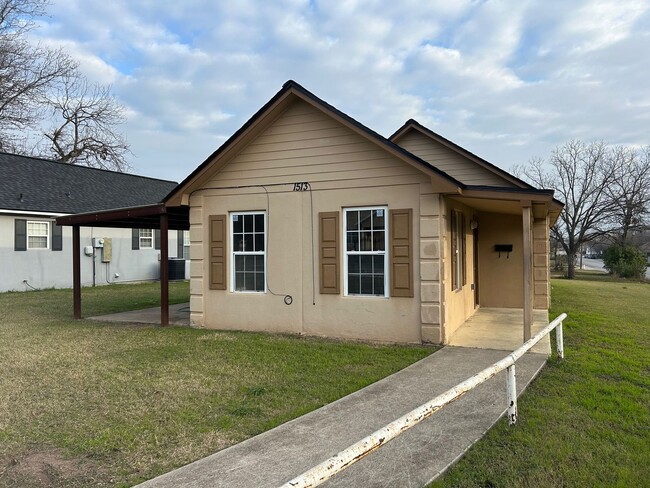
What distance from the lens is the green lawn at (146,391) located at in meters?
3.78

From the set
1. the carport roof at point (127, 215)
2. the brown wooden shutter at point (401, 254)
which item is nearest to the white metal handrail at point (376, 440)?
the brown wooden shutter at point (401, 254)

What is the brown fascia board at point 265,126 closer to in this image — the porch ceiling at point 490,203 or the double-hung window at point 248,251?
the porch ceiling at point 490,203

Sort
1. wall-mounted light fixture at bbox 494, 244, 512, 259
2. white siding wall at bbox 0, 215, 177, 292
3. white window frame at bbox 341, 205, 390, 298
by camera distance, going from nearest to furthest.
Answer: white window frame at bbox 341, 205, 390, 298 → wall-mounted light fixture at bbox 494, 244, 512, 259 → white siding wall at bbox 0, 215, 177, 292

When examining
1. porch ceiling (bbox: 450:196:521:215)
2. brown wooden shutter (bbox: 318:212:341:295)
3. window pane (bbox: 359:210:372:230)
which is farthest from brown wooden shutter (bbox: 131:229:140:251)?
porch ceiling (bbox: 450:196:521:215)

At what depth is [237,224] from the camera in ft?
31.4

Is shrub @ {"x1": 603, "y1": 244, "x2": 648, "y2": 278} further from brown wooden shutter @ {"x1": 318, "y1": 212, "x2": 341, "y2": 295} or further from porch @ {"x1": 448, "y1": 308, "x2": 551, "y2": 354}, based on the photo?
brown wooden shutter @ {"x1": 318, "y1": 212, "x2": 341, "y2": 295}

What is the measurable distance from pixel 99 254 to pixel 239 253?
552 inches

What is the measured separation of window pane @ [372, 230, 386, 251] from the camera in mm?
8289

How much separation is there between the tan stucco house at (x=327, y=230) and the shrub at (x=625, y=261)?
2763 cm

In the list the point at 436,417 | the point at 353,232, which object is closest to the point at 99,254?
the point at 353,232

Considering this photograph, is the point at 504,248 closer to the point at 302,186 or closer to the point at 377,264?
the point at 377,264

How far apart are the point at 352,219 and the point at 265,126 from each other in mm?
2485

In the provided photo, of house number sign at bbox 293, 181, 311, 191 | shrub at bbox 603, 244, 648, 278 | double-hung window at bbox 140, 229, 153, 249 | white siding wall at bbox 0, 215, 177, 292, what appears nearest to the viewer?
house number sign at bbox 293, 181, 311, 191

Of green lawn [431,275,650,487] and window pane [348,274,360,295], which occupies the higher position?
window pane [348,274,360,295]
